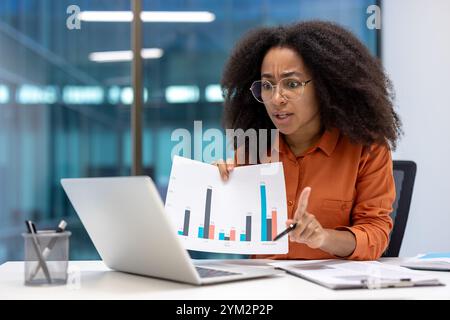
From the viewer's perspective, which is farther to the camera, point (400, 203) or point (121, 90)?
point (121, 90)

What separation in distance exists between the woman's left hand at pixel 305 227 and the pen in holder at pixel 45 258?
47cm

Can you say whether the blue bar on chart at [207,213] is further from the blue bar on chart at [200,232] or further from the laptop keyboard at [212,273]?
the laptop keyboard at [212,273]

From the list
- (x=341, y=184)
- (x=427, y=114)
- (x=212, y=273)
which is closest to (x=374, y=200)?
(x=341, y=184)

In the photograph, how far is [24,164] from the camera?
3.67m

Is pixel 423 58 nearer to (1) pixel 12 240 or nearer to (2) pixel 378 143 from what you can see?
(2) pixel 378 143

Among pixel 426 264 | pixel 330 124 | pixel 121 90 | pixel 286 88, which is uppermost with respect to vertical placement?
pixel 121 90

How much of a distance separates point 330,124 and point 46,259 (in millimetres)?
939

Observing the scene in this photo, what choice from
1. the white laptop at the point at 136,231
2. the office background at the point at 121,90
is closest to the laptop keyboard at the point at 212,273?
the white laptop at the point at 136,231

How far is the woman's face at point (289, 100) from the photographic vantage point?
5.38 feet

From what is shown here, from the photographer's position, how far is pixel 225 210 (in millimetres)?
1379

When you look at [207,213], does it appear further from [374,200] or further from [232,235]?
[374,200]

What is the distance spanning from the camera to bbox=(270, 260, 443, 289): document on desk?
3.23ft

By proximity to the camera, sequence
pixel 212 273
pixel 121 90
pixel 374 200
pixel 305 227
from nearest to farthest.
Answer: pixel 212 273 < pixel 305 227 < pixel 374 200 < pixel 121 90

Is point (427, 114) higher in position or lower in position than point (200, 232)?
higher
